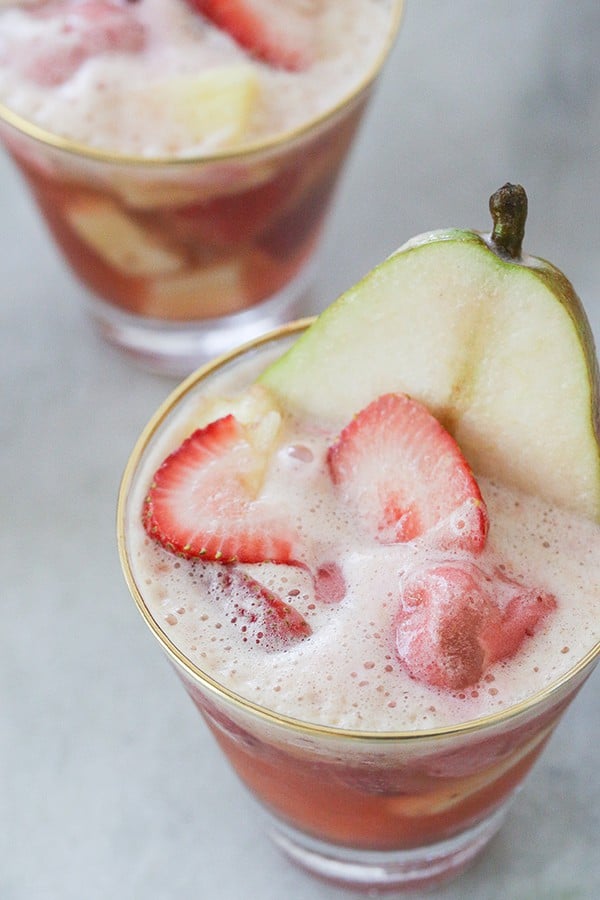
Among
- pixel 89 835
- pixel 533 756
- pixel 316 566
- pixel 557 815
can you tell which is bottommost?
pixel 89 835

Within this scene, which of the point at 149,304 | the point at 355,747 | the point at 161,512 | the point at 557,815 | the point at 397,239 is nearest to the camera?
the point at 355,747

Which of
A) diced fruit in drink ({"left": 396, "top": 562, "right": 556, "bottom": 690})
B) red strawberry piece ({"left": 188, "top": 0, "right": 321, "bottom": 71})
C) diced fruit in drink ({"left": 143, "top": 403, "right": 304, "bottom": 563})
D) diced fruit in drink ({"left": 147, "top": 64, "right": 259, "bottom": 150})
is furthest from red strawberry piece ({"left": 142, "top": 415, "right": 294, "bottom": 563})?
red strawberry piece ({"left": 188, "top": 0, "right": 321, "bottom": 71})

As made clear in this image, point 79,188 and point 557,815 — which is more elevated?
point 79,188

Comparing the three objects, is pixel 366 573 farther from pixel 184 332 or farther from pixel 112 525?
pixel 184 332

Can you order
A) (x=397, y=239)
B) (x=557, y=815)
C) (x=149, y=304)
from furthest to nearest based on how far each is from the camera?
(x=397, y=239)
(x=149, y=304)
(x=557, y=815)

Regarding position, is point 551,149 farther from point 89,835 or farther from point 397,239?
point 89,835

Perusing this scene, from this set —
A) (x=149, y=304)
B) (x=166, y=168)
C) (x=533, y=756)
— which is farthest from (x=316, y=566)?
(x=149, y=304)

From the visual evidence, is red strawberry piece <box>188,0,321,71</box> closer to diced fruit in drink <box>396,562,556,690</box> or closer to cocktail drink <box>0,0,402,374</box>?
cocktail drink <box>0,0,402,374</box>
